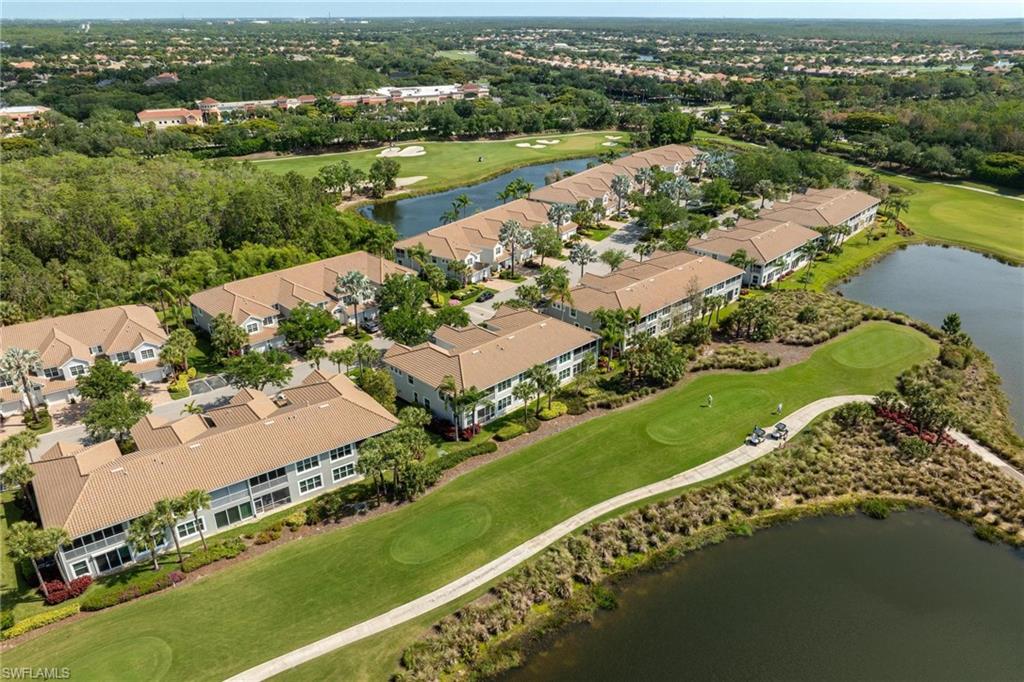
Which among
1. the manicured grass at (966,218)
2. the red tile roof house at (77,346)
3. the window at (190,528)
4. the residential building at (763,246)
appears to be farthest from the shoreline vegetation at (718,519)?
the manicured grass at (966,218)

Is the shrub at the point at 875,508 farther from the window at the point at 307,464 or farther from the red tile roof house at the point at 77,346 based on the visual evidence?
the red tile roof house at the point at 77,346

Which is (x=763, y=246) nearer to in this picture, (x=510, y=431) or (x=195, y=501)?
(x=510, y=431)

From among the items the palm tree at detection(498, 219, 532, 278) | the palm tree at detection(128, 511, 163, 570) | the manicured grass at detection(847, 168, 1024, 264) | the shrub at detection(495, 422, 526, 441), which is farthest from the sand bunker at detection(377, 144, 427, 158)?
the palm tree at detection(128, 511, 163, 570)

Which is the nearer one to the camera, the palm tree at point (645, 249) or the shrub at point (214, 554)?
the shrub at point (214, 554)

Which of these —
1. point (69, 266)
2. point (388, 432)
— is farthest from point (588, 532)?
point (69, 266)

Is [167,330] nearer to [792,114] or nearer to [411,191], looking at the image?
[411,191]

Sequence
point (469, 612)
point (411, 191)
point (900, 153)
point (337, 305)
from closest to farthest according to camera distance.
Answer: point (469, 612)
point (337, 305)
point (411, 191)
point (900, 153)

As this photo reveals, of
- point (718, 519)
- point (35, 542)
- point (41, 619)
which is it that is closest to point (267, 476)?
point (35, 542)
